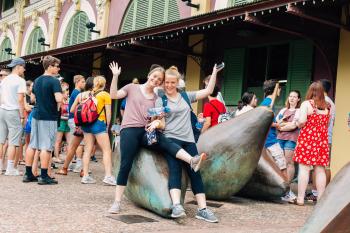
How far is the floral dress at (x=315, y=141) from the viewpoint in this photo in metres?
6.02

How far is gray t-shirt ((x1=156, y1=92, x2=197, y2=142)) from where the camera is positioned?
15.9 ft

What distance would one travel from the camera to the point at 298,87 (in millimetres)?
9398

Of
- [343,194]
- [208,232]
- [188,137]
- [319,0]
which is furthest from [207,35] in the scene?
[343,194]

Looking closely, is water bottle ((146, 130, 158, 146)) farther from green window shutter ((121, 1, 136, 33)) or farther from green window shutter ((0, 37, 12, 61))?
green window shutter ((0, 37, 12, 61))

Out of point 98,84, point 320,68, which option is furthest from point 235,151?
point 320,68

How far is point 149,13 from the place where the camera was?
46.6ft

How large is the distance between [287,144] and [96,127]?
2.64 m

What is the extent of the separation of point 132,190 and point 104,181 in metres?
1.91

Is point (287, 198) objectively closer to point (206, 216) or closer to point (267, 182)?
point (267, 182)

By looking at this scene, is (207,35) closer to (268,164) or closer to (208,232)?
(268,164)

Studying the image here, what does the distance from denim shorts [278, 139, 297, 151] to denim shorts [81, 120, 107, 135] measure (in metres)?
2.47

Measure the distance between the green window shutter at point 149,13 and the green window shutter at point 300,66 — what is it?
436 cm

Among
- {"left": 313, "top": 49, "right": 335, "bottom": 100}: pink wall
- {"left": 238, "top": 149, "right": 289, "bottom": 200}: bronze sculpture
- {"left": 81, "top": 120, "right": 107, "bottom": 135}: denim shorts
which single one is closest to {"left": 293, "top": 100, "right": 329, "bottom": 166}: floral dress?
{"left": 238, "top": 149, "right": 289, "bottom": 200}: bronze sculpture

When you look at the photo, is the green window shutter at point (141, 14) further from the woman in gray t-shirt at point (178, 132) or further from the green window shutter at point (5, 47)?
the green window shutter at point (5, 47)
